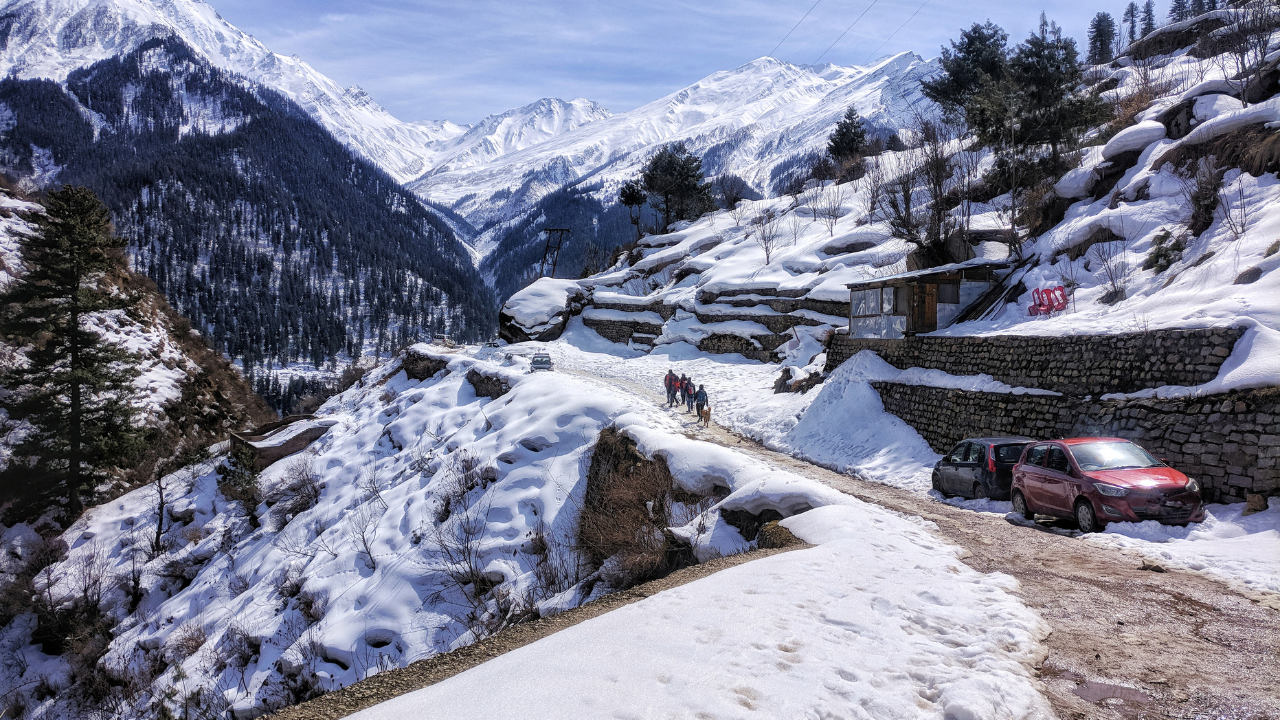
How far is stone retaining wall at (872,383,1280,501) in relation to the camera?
9430 mm

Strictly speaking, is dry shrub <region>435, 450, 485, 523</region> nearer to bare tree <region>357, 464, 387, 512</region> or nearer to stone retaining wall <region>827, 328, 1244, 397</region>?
bare tree <region>357, 464, 387, 512</region>

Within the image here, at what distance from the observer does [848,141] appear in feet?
189

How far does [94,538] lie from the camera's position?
2488 cm

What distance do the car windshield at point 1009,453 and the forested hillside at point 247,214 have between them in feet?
402

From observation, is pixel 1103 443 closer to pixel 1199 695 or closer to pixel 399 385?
pixel 1199 695

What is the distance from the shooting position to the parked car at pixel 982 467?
11984 mm

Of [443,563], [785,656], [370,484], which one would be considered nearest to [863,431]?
[443,563]

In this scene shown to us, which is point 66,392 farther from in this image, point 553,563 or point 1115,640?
point 1115,640

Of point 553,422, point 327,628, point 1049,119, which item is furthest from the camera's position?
point 1049,119

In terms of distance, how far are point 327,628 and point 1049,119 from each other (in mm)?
35674

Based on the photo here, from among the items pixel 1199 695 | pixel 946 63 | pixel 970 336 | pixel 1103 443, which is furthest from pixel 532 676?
pixel 946 63

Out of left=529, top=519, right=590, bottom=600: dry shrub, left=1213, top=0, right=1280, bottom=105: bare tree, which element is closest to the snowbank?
left=529, top=519, right=590, bottom=600: dry shrub

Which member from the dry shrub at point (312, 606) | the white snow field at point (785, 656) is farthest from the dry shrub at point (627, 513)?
the dry shrub at point (312, 606)

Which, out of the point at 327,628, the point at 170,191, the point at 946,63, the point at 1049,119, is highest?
the point at 170,191
